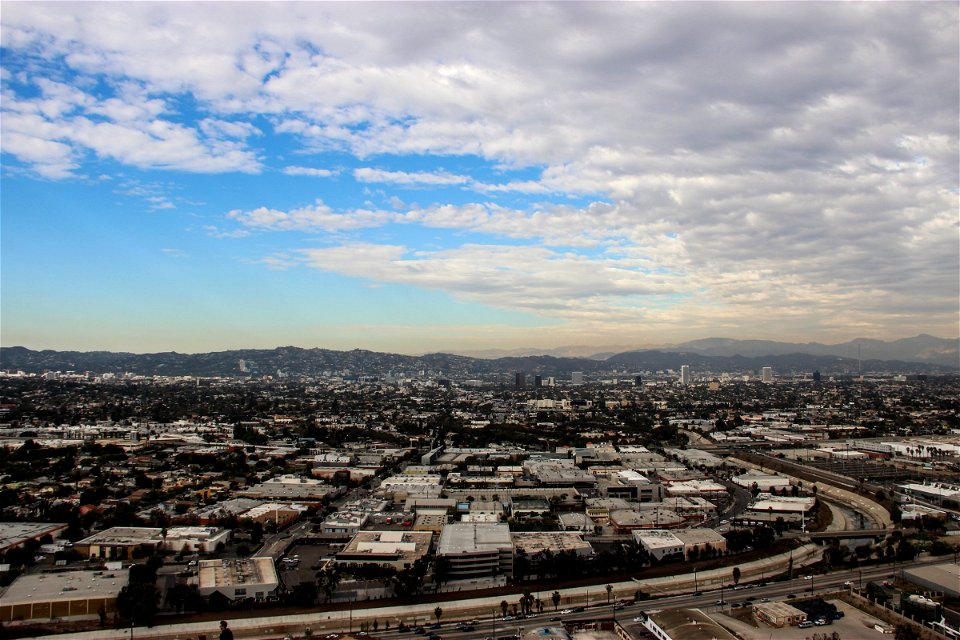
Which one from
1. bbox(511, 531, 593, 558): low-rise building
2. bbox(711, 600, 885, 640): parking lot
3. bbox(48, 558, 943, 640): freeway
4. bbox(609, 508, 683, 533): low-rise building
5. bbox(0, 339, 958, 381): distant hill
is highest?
bbox(0, 339, 958, 381): distant hill

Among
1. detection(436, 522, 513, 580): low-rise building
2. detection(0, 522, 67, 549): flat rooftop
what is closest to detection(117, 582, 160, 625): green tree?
detection(436, 522, 513, 580): low-rise building

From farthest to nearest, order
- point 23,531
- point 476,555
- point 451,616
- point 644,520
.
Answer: point 644,520 → point 23,531 → point 476,555 → point 451,616

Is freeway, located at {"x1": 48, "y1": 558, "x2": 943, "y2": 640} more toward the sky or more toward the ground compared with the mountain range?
more toward the ground

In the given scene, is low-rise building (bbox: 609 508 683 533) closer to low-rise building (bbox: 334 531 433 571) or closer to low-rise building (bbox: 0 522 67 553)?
low-rise building (bbox: 334 531 433 571)

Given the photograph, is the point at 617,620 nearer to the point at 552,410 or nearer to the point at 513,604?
the point at 513,604

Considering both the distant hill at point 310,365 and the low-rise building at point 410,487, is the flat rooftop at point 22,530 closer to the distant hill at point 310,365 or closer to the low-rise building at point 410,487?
the low-rise building at point 410,487

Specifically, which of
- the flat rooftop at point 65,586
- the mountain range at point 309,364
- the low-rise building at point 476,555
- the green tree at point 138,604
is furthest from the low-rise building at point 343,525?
the mountain range at point 309,364

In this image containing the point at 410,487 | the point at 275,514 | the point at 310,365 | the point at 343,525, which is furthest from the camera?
the point at 310,365

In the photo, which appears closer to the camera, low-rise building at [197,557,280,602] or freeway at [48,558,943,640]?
freeway at [48,558,943,640]

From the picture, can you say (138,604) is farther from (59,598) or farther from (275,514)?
(275,514)

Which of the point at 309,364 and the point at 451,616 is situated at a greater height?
the point at 309,364

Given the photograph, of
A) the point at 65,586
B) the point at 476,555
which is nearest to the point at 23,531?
the point at 65,586
